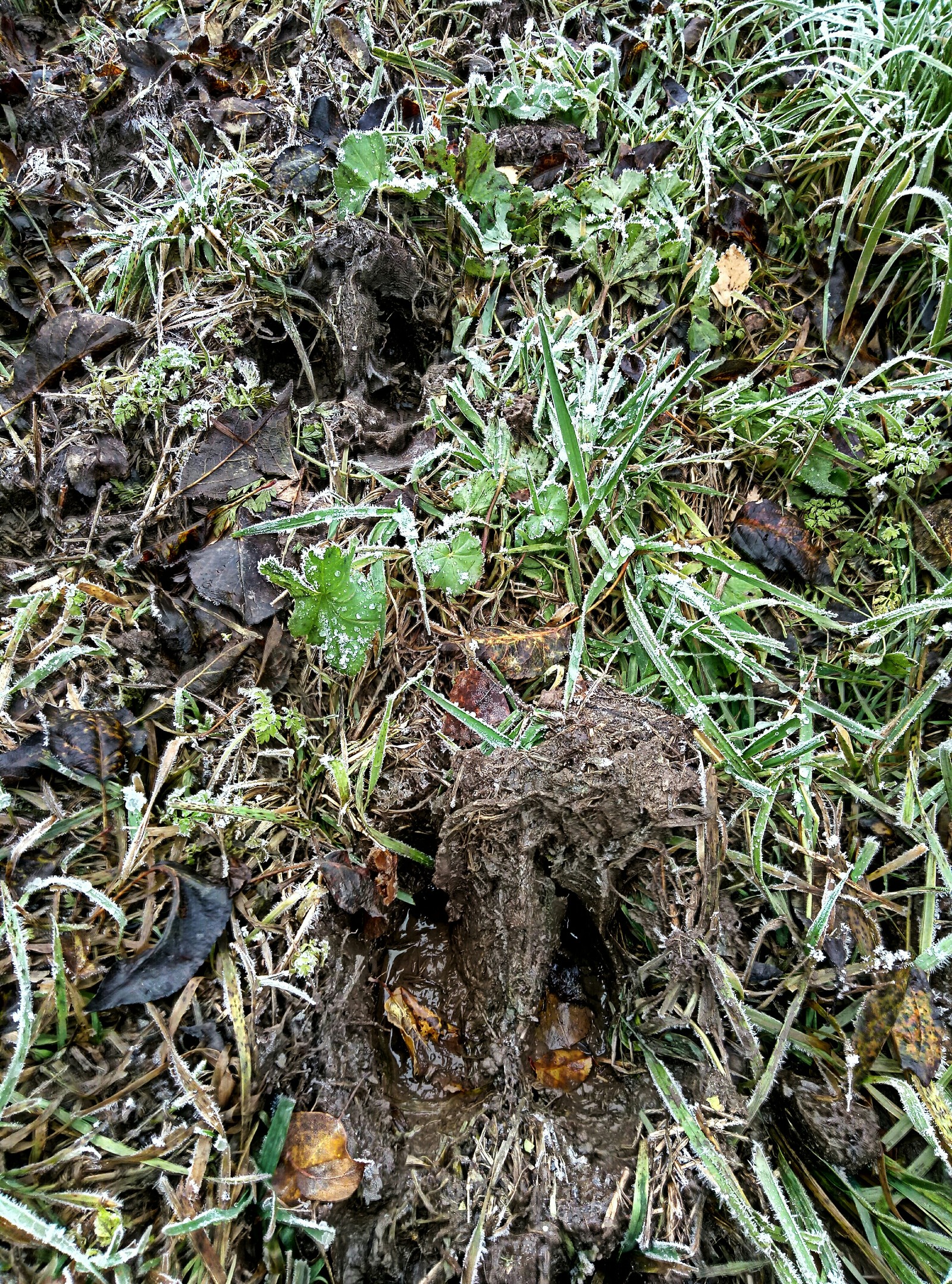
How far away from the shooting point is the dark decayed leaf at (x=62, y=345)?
218 cm

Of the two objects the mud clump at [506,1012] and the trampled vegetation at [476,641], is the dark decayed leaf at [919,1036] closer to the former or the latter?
the trampled vegetation at [476,641]

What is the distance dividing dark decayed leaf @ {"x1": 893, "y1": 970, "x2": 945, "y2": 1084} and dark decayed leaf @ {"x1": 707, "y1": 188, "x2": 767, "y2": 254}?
7.85 feet

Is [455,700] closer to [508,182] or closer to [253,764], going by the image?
[253,764]

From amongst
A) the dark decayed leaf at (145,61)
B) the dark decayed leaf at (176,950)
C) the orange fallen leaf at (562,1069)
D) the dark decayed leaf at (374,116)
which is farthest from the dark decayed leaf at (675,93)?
the orange fallen leaf at (562,1069)

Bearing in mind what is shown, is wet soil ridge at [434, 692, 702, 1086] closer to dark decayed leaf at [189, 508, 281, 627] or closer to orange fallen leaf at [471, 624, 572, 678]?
orange fallen leaf at [471, 624, 572, 678]

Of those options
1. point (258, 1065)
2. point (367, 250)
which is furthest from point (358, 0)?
point (258, 1065)

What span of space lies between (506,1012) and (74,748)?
1243mm

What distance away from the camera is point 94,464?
206cm

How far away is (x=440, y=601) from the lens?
2.09m

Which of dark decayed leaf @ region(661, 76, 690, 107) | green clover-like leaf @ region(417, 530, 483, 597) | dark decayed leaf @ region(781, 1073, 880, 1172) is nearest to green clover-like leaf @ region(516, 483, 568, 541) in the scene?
green clover-like leaf @ region(417, 530, 483, 597)

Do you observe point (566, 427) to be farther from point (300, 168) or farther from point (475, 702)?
point (300, 168)

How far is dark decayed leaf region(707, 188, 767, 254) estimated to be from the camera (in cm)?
249

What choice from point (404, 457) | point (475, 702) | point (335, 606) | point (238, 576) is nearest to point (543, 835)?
point (475, 702)

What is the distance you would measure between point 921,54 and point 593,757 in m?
2.60
